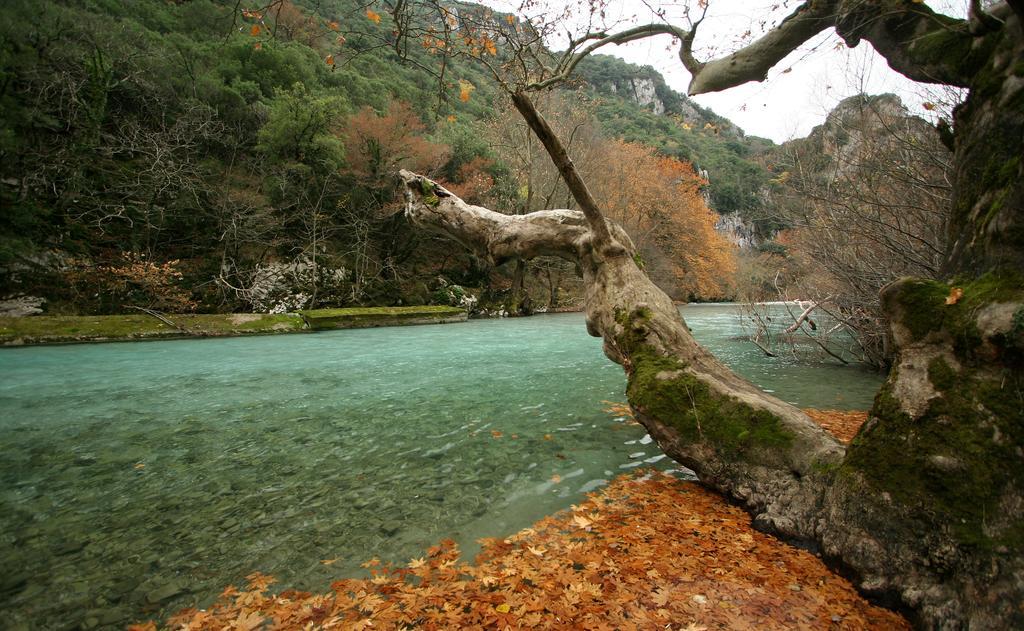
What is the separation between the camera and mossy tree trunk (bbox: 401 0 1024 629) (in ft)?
5.84

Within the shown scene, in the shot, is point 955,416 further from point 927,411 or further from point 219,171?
point 219,171

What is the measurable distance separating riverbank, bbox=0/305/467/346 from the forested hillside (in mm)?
2600

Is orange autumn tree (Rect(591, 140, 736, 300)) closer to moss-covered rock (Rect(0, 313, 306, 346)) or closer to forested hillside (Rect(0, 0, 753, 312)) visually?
→ forested hillside (Rect(0, 0, 753, 312))

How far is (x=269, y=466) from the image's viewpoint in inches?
148

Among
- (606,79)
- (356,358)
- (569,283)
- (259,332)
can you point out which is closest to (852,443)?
(356,358)

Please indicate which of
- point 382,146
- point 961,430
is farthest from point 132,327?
point 961,430

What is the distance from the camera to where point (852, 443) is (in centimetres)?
232

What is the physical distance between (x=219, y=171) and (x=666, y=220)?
27.9 meters

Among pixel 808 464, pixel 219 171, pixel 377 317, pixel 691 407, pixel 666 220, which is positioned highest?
pixel 219 171

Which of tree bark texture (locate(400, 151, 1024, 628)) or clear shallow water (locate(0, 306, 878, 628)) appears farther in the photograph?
clear shallow water (locate(0, 306, 878, 628))

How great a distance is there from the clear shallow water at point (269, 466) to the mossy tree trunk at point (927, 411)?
1002 millimetres

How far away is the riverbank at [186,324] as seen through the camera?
36.6 ft

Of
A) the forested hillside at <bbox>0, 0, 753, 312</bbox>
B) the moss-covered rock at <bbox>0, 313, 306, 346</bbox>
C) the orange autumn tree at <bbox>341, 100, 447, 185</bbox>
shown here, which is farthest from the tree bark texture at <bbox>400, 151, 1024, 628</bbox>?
the orange autumn tree at <bbox>341, 100, 447, 185</bbox>

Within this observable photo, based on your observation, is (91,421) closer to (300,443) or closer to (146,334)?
(300,443)
